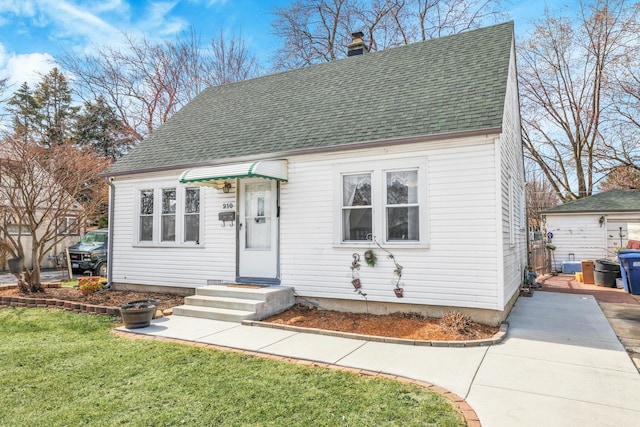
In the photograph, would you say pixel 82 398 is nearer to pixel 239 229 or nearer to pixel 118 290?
pixel 239 229

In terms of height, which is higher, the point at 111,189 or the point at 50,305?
the point at 111,189

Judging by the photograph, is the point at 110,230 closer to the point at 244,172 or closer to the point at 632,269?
the point at 244,172

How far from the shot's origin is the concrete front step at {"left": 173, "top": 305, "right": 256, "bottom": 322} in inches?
255

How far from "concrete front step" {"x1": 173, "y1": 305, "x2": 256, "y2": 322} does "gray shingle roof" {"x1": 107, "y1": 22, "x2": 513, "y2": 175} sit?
3212 mm

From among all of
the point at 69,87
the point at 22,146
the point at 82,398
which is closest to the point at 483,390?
the point at 82,398

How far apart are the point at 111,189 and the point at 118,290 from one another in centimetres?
261

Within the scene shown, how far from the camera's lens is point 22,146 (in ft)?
30.1

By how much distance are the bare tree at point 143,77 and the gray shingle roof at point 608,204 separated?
18.7 m

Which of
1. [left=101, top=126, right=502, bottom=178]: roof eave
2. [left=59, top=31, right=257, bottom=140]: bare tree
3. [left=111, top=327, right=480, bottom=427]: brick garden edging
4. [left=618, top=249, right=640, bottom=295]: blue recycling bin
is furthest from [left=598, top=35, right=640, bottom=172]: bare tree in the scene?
[left=111, top=327, right=480, bottom=427]: brick garden edging

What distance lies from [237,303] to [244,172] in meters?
2.41

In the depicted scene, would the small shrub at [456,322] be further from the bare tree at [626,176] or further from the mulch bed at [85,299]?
the bare tree at [626,176]

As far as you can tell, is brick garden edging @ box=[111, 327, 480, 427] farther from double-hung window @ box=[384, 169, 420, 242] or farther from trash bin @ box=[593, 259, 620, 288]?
trash bin @ box=[593, 259, 620, 288]

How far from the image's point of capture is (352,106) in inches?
323

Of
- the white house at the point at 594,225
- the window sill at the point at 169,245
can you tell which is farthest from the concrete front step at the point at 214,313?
the white house at the point at 594,225
